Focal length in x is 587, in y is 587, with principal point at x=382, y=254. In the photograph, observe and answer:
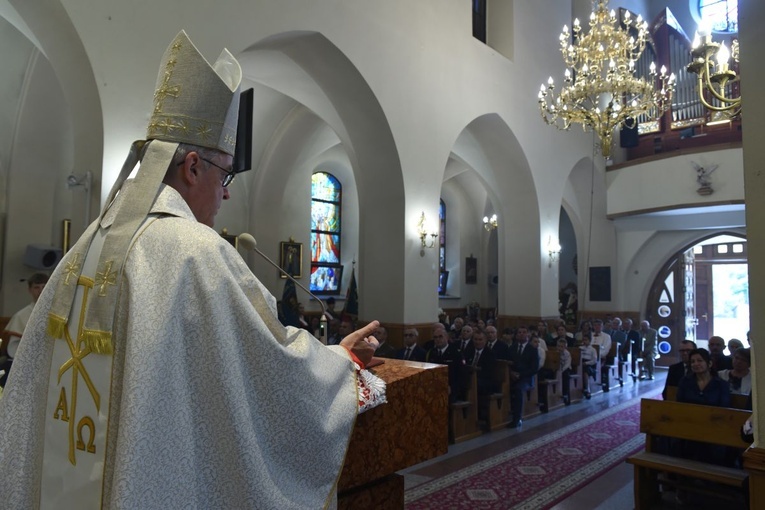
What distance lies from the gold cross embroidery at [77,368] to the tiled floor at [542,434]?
4.22m

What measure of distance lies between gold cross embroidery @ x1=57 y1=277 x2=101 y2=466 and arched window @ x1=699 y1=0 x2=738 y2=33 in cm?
1687

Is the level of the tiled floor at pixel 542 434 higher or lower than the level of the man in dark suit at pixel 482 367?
lower

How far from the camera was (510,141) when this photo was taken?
1162cm

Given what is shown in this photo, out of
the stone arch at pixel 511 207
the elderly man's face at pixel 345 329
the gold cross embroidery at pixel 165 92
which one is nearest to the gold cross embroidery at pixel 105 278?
the gold cross embroidery at pixel 165 92

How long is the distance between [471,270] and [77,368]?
1800 cm

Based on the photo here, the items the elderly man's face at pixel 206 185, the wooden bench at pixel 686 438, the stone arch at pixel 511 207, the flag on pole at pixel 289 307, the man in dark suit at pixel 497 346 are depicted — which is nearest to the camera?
the elderly man's face at pixel 206 185

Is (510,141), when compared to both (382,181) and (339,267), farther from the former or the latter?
(339,267)

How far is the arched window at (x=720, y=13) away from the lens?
49.2ft

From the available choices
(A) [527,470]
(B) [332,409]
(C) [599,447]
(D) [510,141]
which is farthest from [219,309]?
(D) [510,141]

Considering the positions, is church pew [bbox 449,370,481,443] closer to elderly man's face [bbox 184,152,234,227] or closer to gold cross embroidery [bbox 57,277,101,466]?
elderly man's face [bbox 184,152,234,227]

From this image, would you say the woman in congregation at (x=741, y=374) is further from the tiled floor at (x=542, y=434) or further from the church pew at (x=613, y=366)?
the church pew at (x=613, y=366)

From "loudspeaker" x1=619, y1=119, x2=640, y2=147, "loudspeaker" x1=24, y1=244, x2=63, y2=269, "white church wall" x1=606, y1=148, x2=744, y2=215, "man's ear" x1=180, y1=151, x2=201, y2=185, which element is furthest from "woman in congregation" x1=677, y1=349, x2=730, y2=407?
"loudspeaker" x1=619, y1=119, x2=640, y2=147

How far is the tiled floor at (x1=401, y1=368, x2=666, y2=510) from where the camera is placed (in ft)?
16.3

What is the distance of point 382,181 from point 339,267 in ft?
21.6
